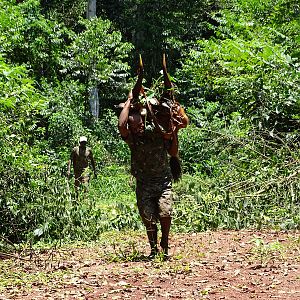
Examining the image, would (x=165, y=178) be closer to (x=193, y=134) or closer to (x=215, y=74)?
(x=215, y=74)

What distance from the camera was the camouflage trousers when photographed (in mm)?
7363

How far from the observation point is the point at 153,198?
24.4 feet

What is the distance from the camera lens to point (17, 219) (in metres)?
9.71

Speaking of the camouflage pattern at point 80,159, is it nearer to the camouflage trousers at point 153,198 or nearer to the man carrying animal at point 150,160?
the man carrying animal at point 150,160

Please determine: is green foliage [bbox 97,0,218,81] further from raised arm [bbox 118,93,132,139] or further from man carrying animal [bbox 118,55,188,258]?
raised arm [bbox 118,93,132,139]

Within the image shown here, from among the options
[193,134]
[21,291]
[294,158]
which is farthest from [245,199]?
[193,134]

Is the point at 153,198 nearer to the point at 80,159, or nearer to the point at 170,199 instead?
the point at 170,199

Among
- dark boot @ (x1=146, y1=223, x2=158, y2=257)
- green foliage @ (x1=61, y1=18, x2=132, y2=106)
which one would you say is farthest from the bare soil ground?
green foliage @ (x1=61, y1=18, x2=132, y2=106)

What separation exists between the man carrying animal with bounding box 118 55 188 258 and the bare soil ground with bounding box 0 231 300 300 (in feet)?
1.61

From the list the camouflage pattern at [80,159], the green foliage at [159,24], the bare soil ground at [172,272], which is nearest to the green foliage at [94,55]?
the green foliage at [159,24]

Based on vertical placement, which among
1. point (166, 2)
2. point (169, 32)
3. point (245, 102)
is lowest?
point (245, 102)

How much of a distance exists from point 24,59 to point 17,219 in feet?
42.3

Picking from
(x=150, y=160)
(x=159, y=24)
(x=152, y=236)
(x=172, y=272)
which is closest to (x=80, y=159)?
(x=150, y=160)

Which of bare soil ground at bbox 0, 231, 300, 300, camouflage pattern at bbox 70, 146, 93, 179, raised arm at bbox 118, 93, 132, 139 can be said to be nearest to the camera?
bare soil ground at bbox 0, 231, 300, 300
